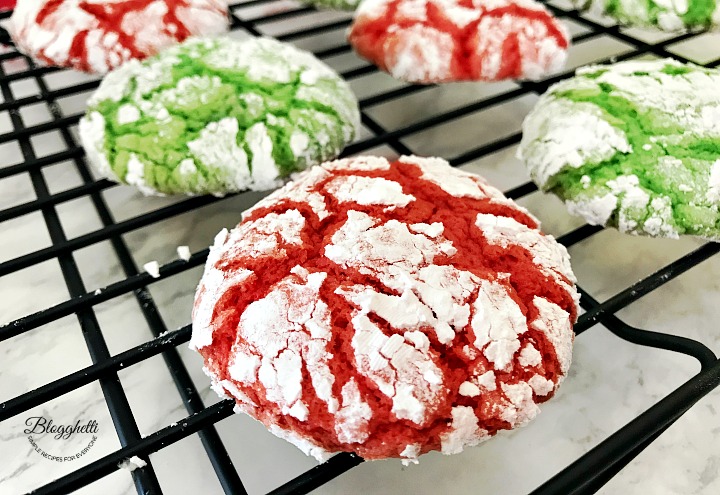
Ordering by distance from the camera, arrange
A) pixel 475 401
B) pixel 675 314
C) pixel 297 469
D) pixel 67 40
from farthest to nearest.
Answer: pixel 67 40
pixel 675 314
pixel 297 469
pixel 475 401

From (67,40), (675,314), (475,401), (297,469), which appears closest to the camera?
(475,401)

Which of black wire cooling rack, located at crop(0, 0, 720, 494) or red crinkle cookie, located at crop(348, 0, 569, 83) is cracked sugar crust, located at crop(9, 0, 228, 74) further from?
red crinkle cookie, located at crop(348, 0, 569, 83)

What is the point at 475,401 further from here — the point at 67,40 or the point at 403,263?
the point at 67,40

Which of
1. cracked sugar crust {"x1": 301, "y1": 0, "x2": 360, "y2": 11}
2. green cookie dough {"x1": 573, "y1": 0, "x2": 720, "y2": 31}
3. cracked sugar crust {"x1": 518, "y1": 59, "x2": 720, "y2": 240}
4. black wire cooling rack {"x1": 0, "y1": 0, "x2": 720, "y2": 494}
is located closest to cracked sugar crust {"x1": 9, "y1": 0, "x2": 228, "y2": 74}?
black wire cooling rack {"x1": 0, "y1": 0, "x2": 720, "y2": 494}

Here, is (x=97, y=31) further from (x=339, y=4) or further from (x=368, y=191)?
(x=368, y=191)

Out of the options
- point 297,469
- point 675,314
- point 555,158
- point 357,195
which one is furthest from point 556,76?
point 297,469

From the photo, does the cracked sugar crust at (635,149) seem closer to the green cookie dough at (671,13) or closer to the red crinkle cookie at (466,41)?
the red crinkle cookie at (466,41)

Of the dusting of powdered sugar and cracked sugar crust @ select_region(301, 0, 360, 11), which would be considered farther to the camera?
cracked sugar crust @ select_region(301, 0, 360, 11)

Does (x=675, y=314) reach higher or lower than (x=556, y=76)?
lower

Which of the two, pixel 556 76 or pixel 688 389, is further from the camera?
pixel 556 76
